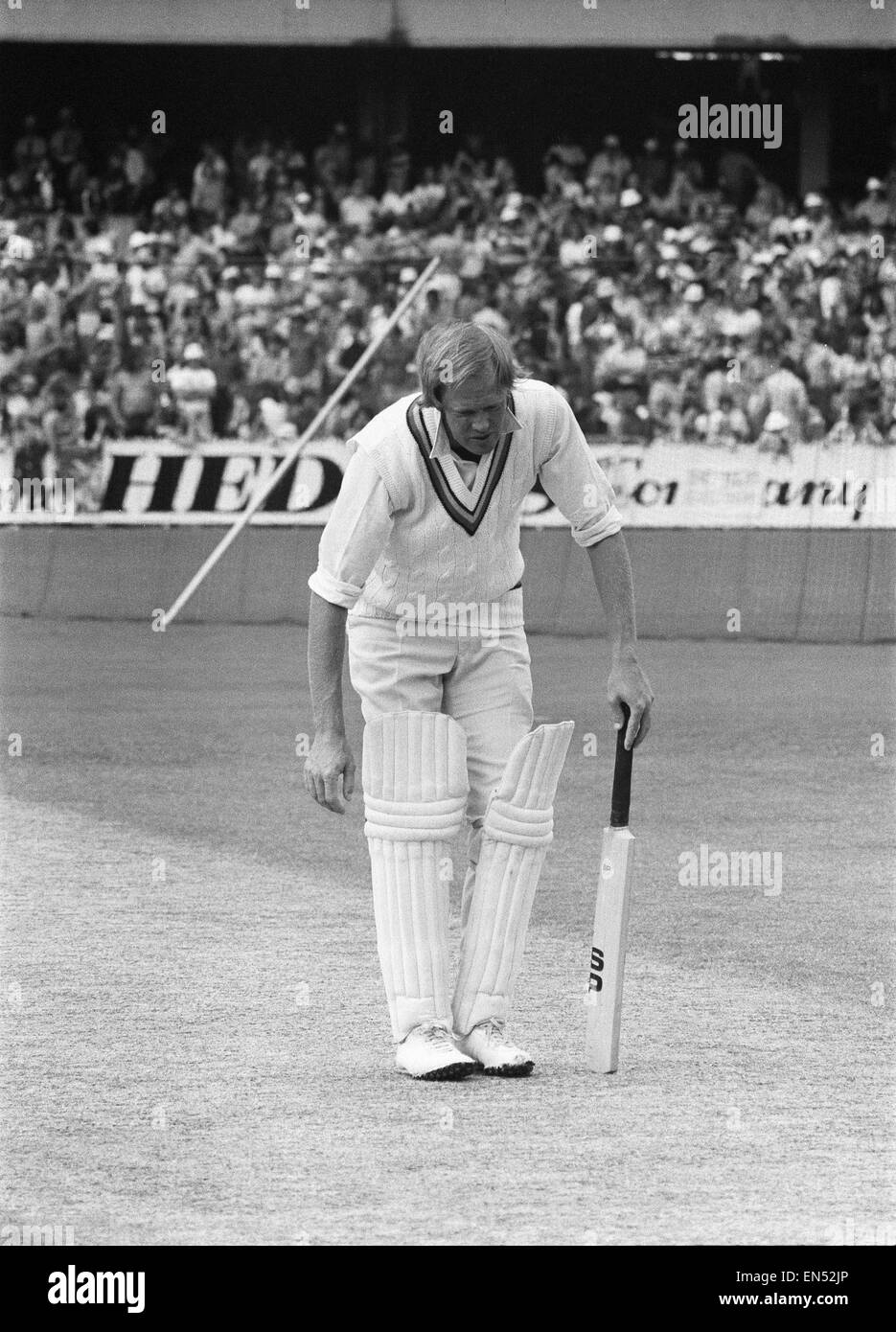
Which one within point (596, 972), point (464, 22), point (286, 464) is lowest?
point (286, 464)

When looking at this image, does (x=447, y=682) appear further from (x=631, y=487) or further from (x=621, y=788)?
(x=631, y=487)

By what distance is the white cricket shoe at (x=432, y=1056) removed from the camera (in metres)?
5.74

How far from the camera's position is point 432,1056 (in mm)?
5734

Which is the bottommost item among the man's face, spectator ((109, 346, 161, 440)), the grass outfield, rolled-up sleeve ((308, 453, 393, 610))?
spectator ((109, 346, 161, 440))

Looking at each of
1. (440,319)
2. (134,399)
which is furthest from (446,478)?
(440,319)

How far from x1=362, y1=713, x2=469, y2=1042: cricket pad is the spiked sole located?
13 cm

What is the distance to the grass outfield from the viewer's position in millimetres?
4645

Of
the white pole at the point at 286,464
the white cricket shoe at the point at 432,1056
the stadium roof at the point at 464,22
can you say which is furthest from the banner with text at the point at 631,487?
the white cricket shoe at the point at 432,1056

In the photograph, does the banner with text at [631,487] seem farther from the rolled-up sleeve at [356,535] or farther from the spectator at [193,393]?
the rolled-up sleeve at [356,535]

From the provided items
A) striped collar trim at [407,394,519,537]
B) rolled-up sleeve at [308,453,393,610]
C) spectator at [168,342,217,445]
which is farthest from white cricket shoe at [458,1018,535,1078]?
spectator at [168,342,217,445]

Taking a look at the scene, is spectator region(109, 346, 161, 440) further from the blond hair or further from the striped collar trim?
the blond hair

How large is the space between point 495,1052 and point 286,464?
14988mm
